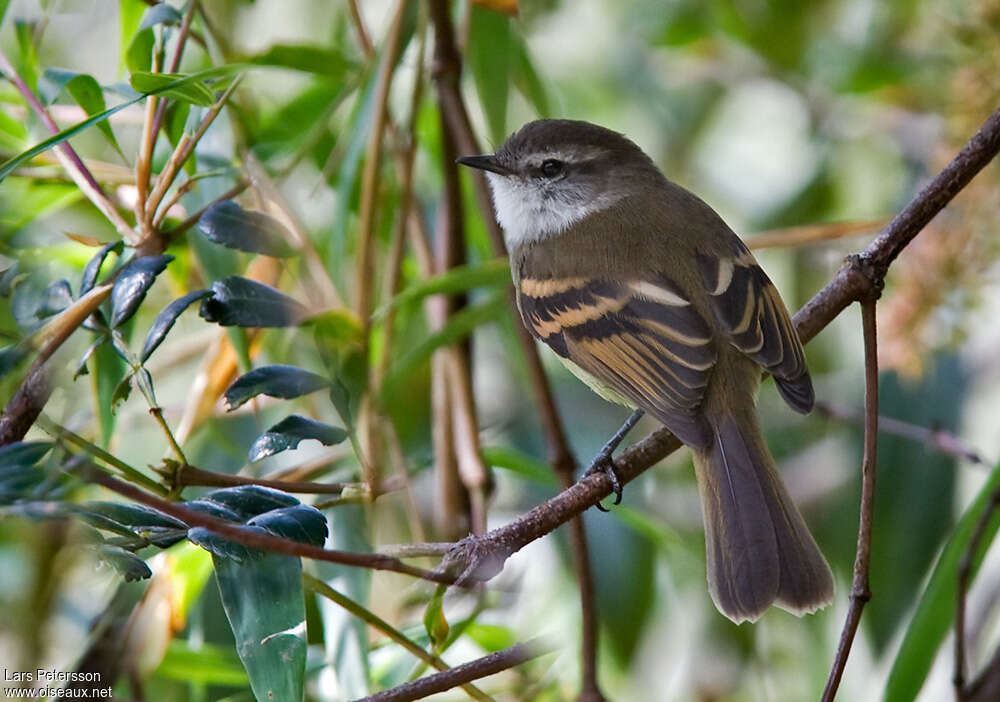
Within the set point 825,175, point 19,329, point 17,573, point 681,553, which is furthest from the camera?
point 825,175

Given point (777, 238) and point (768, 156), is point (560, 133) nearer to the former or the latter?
point (777, 238)

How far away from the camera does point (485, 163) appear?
2.93 metres

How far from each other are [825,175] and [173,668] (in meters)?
3.14

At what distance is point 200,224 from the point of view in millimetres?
2053

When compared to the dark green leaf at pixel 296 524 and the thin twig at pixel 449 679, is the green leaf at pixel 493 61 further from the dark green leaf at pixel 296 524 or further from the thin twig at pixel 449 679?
the thin twig at pixel 449 679

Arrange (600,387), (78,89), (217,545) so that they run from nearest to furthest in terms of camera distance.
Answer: (217,545), (78,89), (600,387)

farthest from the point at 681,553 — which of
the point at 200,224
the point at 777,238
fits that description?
the point at 200,224

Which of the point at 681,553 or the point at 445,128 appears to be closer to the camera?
the point at 445,128

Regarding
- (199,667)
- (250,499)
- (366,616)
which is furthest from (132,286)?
(199,667)

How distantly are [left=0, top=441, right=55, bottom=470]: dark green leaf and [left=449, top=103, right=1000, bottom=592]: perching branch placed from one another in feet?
1.88

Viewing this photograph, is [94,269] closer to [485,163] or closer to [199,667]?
[199,667]

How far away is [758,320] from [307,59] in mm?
1304

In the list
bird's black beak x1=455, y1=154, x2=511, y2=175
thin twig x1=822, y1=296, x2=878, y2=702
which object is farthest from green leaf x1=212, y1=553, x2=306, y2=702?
bird's black beak x1=455, y1=154, x2=511, y2=175

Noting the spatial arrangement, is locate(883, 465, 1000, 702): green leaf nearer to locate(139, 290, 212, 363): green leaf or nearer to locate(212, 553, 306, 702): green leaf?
locate(212, 553, 306, 702): green leaf
